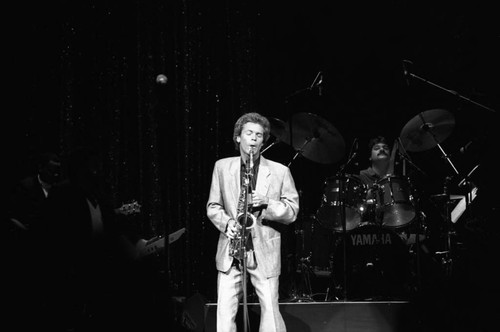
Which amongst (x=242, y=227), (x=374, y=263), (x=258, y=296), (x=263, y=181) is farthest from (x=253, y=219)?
(x=374, y=263)

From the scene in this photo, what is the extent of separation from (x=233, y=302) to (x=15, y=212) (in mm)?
2153

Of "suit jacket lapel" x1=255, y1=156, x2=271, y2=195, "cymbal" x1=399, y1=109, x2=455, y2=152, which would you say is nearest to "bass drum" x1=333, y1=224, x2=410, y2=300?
"cymbal" x1=399, y1=109, x2=455, y2=152

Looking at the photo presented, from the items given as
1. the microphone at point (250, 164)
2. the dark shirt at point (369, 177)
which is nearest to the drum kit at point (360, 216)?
the dark shirt at point (369, 177)

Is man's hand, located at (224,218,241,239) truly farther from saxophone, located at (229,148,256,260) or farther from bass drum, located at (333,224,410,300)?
bass drum, located at (333,224,410,300)

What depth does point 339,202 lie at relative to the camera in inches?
257

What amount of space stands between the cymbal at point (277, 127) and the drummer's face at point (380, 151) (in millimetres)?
1138

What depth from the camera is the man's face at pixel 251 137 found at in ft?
16.0

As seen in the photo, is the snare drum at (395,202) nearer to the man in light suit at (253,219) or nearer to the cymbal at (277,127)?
the cymbal at (277,127)

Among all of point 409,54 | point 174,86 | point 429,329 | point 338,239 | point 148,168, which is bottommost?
point 429,329

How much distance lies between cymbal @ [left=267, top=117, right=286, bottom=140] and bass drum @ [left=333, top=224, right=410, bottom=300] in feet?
4.01

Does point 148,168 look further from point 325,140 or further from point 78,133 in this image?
point 325,140

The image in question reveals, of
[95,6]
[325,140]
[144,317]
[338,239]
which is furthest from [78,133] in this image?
[144,317]

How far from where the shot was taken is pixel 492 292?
423 cm

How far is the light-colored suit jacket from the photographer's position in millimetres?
4688
